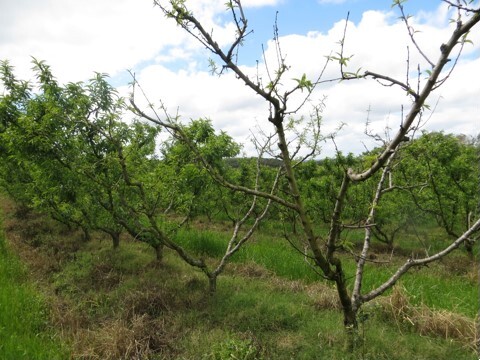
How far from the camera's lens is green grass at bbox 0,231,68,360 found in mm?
4547

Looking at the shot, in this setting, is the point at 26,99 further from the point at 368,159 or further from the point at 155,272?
the point at 368,159

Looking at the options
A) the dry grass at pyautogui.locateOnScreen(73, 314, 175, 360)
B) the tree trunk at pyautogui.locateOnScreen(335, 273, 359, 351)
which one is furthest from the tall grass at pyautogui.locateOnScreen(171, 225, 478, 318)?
the dry grass at pyautogui.locateOnScreen(73, 314, 175, 360)

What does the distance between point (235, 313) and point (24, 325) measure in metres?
2.96

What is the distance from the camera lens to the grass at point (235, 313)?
448cm

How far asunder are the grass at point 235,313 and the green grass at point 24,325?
8cm

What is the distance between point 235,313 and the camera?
219 inches

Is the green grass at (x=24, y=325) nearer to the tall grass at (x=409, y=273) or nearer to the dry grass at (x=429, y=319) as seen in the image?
the tall grass at (x=409, y=273)

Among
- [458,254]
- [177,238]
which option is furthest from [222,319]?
[458,254]

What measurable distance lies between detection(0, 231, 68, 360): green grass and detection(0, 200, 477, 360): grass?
8 cm

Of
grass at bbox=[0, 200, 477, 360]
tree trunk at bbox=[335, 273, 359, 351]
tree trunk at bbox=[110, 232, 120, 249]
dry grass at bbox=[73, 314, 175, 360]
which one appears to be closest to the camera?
tree trunk at bbox=[335, 273, 359, 351]

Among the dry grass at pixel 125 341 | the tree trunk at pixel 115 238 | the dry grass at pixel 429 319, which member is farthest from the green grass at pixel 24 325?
the dry grass at pixel 429 319

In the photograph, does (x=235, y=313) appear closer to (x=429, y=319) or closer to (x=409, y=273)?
(x=429, y=319)

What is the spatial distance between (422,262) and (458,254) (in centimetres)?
994

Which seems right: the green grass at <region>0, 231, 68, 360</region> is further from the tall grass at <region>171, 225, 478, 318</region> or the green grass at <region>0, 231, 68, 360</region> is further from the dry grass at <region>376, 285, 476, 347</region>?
the dry grass at <region>376, 285, 476, 347</region>
